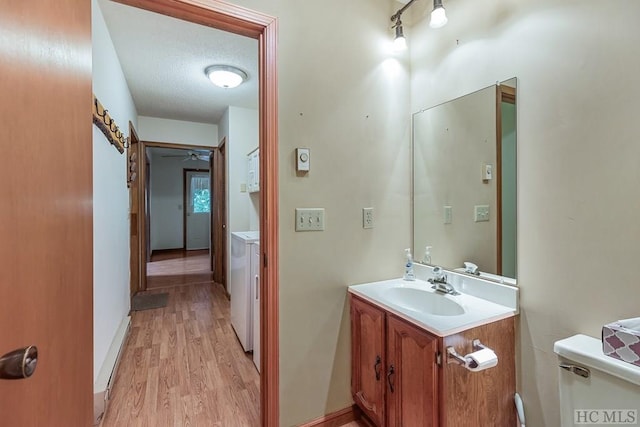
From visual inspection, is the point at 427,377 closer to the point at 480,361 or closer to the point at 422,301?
the point at 480,361

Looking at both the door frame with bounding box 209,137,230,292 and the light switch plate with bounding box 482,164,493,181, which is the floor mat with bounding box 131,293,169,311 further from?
the light switch plate with bounding box 482,164,493,181

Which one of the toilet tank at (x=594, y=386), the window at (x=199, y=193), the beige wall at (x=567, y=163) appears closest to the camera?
the toilet tank at (x=594, y=386)

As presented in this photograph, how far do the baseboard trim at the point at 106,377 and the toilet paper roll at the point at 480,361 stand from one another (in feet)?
6.40

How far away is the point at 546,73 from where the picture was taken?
126cm

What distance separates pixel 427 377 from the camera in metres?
1.19

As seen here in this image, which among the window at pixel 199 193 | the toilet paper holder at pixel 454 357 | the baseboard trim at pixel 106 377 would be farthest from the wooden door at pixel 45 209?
the window at pixel 199 193

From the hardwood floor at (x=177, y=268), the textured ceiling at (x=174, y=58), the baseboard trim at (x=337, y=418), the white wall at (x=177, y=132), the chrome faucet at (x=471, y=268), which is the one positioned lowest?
the baseboard trim at (x=337, y=418)

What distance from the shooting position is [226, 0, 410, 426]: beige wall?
156cm

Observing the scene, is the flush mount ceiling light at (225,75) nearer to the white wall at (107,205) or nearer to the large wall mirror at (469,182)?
the white wall at (107,205)

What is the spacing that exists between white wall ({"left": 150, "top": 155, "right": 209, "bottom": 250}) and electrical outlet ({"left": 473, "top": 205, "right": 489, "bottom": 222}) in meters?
7.03

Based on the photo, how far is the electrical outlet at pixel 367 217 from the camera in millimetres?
1771

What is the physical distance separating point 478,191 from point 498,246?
31 centimetres

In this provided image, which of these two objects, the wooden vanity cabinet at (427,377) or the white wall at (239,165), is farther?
the white wall at (239,165)

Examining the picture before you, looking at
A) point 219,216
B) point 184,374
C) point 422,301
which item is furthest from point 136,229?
point 422,301
